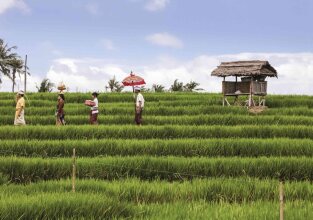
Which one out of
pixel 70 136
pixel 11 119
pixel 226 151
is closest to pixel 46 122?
pixel 11 119

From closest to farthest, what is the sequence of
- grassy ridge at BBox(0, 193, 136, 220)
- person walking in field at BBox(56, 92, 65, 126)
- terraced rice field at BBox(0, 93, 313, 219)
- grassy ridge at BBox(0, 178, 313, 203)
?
1. grassy ridge at BBox(0, 193, 136, 220)
2. terraced rice field at BBox(0, 93, 313, 219)
3. grassy ridge at BBox(0, 178, 313, 203)
4. person walking in field at BBox(56, 92, 65, 126)

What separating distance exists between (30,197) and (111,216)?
95cm

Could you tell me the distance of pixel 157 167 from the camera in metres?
9.69

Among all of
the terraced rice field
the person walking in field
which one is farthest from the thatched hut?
the person walking in field

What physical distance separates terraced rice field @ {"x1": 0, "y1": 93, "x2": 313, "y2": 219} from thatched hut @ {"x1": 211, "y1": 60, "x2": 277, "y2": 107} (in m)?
1.18

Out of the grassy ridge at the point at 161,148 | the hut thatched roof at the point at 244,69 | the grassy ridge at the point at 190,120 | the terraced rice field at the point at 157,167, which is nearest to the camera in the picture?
the terraced rice field at the point at 157,167

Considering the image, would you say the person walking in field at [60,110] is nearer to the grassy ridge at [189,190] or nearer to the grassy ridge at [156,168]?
the grassy ridge at [156,168]

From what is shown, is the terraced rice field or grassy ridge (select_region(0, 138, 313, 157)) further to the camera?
grassy ridge (select_region(0, 138, 313, 157))

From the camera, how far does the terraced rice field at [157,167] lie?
19.2ft

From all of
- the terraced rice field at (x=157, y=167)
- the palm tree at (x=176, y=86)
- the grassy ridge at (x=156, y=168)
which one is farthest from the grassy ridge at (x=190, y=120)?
the palm tree at (x=176, y=86)

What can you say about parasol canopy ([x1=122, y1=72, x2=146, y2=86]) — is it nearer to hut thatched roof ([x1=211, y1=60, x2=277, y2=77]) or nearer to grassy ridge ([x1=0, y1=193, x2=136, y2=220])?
hut thatched roof ([x1=211, y1=60, x2=277, y2=77])

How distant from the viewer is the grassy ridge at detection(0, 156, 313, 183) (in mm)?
9406

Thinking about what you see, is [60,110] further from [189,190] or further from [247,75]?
[189,190]

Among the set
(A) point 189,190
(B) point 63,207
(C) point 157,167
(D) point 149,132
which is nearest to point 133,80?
(D) point 149,132
